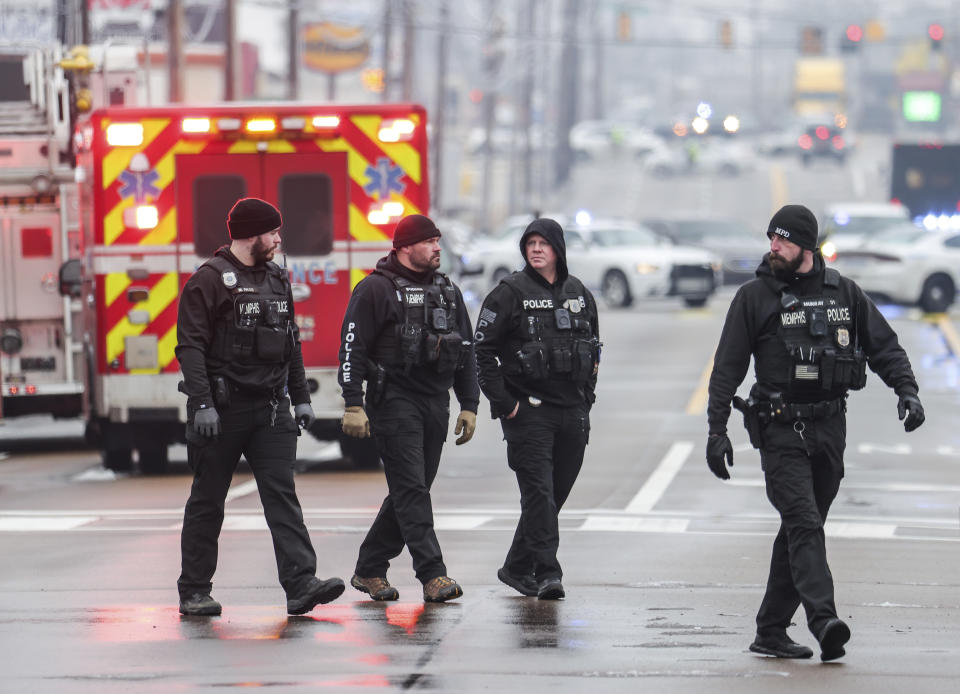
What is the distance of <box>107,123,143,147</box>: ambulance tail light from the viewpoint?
14.8 m

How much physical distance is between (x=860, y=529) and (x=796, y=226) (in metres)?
4.80

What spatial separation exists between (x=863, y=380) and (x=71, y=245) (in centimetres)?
1089

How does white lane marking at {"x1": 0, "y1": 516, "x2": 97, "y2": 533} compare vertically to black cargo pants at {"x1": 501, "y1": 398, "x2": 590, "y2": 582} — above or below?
below

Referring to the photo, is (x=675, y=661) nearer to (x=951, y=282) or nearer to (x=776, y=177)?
(x=951, y=282)

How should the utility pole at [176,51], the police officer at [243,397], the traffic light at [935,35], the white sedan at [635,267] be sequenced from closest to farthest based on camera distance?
the police officer at [243,397], the utility pole at [176,51], the white sedan at [635,267], the traffic light at [935,35]

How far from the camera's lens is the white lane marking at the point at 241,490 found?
14289 mm

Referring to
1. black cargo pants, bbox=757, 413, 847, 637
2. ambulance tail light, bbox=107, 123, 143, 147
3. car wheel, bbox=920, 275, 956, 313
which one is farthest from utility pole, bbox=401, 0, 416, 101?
black cargo pants, bbox=757, 413, 847, 637

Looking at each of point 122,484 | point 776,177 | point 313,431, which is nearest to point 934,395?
point 313,431

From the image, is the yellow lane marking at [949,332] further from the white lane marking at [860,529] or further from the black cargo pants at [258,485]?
the black cargo pants at [258,485]

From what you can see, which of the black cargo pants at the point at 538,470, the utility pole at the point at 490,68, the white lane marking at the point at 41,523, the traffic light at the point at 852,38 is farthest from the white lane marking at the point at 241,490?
the utility pole at the point at 490,68

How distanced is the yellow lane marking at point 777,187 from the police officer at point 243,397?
197ft

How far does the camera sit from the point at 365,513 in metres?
13.1

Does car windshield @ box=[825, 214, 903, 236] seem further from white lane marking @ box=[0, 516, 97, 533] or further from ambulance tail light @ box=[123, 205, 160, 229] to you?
white lane marking @ box=[0, 516, 97, 533]

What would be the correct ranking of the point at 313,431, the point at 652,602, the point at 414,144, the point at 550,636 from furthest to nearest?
the point at 313,431
the point at 414,144
the point at 652,602
the point at 550,636
